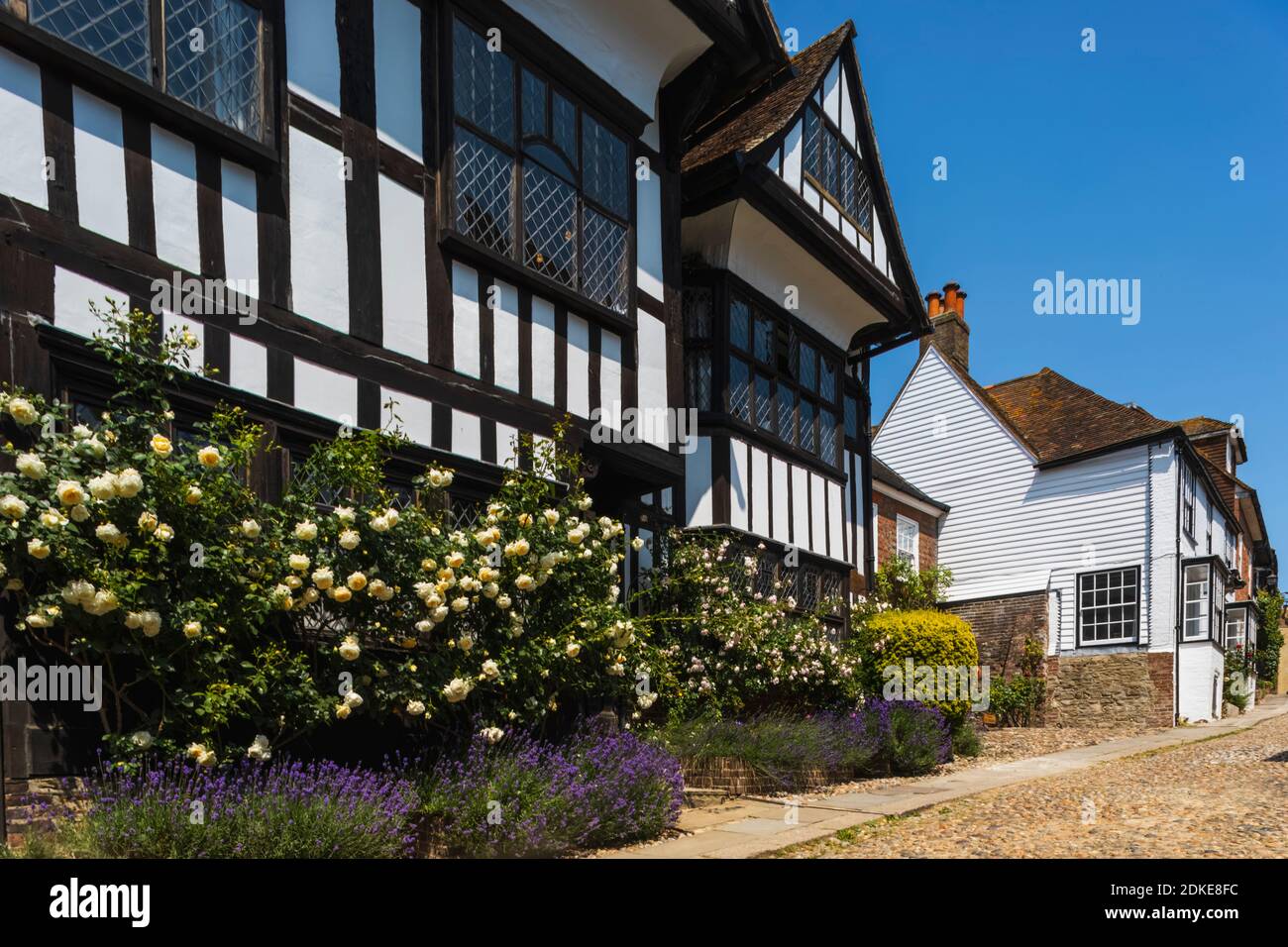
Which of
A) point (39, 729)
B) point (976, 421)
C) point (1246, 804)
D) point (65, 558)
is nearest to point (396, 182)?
point (65, 558)

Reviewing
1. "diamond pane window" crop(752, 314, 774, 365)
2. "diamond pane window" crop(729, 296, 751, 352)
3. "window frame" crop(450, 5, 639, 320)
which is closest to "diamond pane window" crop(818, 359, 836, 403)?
"diamond pane window" crop(752, 314, 774, 365)

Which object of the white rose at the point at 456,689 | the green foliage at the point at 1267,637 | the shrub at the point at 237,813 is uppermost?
the white rose at the point at 456,689

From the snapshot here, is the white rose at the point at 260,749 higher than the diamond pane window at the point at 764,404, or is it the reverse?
the diamond pane window at the point at 764,404

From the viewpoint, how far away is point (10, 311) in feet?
15.9

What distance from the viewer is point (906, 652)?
12641 millimetres

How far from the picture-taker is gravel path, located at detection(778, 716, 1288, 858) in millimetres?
6133

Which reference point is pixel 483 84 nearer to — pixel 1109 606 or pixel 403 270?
pixel 403 270

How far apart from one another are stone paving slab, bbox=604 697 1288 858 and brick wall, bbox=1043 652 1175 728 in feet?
21.0

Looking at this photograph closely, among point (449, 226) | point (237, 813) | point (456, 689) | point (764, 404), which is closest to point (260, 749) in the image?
point (237, 813)

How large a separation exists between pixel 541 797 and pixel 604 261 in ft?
14.8

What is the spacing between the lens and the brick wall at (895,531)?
19203 millimetres

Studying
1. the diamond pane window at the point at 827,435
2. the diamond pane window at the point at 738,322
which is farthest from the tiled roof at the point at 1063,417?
the diamond pane window at the point at 738,322

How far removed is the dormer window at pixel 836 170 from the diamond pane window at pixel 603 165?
149 inches

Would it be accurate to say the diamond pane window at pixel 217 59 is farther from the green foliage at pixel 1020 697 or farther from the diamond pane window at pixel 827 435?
the green foliage at pixel 1020 697
